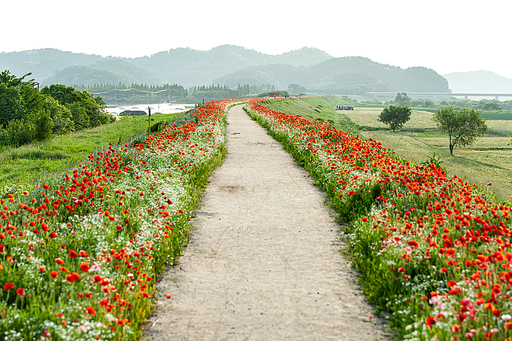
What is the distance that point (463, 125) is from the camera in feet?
154

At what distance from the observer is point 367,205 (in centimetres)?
824

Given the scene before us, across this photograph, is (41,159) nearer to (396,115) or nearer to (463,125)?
(463,125)

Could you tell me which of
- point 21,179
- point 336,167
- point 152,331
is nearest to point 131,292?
point 152,331

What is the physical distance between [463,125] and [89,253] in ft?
166

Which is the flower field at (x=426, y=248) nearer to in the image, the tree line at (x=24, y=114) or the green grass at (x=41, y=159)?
the green grass at (x=41, y=159)

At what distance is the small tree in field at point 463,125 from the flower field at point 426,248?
1647 inches

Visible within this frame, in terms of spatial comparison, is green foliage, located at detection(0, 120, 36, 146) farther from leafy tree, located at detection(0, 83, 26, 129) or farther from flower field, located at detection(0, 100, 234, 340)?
flower field, located at detection(0, 100, 234, 340)

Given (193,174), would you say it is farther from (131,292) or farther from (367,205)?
(131,292)

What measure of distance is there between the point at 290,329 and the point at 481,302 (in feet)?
6.58

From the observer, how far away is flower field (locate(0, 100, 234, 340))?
3682 mm

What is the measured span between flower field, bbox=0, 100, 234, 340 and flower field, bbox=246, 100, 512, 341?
3.01m

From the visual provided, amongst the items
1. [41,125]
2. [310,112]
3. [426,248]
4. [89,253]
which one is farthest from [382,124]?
[89,253]

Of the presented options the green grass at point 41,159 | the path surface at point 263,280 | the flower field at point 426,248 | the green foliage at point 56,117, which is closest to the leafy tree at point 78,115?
the green foliage at point 56,117

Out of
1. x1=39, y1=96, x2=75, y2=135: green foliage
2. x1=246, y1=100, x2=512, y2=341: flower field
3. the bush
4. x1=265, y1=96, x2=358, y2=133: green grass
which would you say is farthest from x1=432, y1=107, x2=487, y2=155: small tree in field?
the bush
